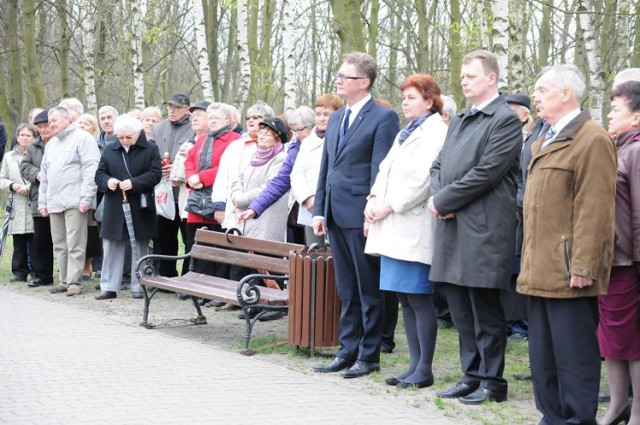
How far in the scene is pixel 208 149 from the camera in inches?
466

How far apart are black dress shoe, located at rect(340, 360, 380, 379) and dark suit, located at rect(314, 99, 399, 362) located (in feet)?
0.13

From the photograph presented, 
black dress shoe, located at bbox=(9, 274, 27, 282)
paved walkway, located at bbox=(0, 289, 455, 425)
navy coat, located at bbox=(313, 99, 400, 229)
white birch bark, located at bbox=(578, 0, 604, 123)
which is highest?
white birch bark, located at bbox=(578, 0, 604, 123)

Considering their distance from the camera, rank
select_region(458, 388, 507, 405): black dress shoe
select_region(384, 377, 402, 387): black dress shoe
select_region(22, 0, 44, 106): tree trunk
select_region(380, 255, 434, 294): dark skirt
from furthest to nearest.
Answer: select_region(22, 0, 44, 106): tree trunk → select_region(384, 377, 402, 387): black dress shoe → select_region(380, 255, 434, 294): dark skirt → select_region(458, 388, 507, 405): black dress shoe

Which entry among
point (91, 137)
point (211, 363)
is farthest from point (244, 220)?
point (91, 137)

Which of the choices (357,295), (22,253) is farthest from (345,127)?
(22,253)

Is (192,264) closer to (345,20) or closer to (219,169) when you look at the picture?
(219,169)

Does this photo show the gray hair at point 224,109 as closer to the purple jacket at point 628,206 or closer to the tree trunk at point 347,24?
the tree trunk at point 347,24

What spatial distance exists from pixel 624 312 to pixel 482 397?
1201 mm

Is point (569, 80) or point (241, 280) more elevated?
point (569, 80)

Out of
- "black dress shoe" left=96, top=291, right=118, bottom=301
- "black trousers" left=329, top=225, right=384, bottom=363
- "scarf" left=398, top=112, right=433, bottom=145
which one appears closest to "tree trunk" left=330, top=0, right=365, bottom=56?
"black dress shoe" left=96, top=291, right=118, bottom=301

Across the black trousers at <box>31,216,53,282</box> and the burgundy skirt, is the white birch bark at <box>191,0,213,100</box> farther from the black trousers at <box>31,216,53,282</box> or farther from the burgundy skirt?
the burgundy skirt

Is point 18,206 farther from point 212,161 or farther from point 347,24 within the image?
point 347,24

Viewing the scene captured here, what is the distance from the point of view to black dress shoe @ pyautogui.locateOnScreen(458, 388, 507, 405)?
22.8ft

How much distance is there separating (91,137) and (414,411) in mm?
7206
